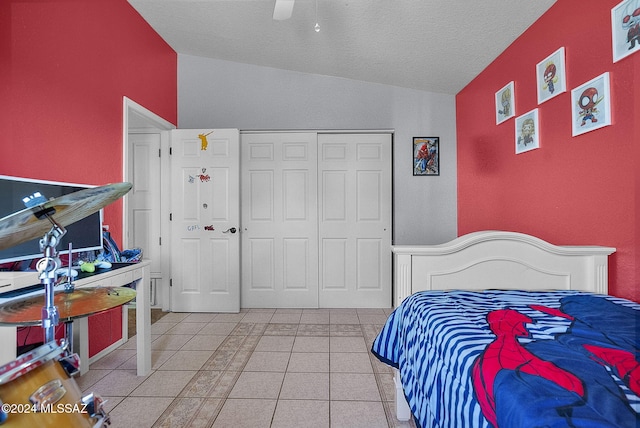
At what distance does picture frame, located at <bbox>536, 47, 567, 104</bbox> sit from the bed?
1.04 meters

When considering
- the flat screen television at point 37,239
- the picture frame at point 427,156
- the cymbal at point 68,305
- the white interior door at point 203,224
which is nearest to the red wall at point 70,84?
the flat screen television at point 37,239

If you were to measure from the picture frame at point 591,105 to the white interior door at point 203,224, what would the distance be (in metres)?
2.97

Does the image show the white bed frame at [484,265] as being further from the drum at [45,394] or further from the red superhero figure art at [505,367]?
the drum at [45,394]

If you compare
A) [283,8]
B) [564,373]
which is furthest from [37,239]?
[564,373]

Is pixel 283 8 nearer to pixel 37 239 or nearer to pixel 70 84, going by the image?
pixel 70 84

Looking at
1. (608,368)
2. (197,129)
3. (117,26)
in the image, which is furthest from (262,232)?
(608,368)

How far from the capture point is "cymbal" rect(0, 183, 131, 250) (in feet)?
2.32

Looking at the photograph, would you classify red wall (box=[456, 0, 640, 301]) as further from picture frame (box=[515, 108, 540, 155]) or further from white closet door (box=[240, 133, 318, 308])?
white closet door (box=[240, 133, 318, 308])

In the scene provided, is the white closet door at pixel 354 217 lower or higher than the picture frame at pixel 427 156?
lower

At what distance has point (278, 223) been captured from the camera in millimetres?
3689

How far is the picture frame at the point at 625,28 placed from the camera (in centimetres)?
143

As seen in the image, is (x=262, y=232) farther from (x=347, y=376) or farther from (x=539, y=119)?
(x=539, y=119)

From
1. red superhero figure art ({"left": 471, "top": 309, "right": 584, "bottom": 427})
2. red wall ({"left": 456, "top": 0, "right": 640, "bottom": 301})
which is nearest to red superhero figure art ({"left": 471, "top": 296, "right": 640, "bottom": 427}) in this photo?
red superhero figure art ({"left": 471, "top": 309, "right": 584, "bottom": 427})

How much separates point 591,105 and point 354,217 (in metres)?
2.34
